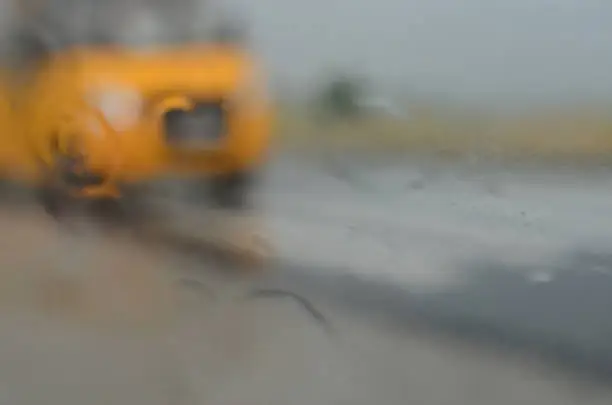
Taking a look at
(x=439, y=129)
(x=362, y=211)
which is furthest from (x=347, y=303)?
(x=439, y=129)

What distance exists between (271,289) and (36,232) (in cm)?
37

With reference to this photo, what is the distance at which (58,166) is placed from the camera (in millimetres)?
1100

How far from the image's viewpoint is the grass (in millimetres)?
1073

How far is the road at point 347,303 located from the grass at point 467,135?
0.03 meters

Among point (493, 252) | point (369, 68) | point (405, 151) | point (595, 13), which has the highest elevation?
point (595, 13)

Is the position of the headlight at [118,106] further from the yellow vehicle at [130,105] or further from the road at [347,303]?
the road at [347,303]

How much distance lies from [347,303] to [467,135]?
303 millimetres

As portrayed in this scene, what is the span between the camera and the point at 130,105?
107 cm

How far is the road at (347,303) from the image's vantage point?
1.06 metres

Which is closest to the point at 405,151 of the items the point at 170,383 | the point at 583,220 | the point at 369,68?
the point at 369,68

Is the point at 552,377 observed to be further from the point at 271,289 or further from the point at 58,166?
the point at 58,166

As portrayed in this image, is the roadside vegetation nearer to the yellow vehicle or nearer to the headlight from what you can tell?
the yellow vehicle

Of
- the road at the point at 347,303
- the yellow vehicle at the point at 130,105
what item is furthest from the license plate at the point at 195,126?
the road at the point at 347,303

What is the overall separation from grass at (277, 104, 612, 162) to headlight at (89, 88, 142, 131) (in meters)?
0.21
